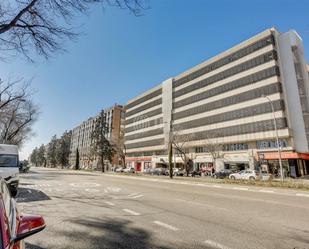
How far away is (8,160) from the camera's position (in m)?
14.7

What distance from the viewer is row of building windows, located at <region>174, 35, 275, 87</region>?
48294mm

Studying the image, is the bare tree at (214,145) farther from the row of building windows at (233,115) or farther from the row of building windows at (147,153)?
the row of building windows at (147,153)

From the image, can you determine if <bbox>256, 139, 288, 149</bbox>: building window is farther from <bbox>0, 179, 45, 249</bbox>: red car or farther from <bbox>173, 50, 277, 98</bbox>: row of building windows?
<bbox>0, 179, 45, 249</bbox>: red car

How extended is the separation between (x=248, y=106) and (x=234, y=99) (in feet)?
13.6

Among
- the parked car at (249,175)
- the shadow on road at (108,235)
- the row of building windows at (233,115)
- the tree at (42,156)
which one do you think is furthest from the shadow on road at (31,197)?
the tree at (42,156)

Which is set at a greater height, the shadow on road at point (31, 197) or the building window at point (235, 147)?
the building window at point (235, 147)

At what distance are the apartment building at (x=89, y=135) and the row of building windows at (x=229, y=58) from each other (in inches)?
1234

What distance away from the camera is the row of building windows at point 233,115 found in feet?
148

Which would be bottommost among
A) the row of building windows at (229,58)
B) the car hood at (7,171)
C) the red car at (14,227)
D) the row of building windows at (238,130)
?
the red car at (14,227)

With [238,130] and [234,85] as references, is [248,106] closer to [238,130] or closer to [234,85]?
[238,130]

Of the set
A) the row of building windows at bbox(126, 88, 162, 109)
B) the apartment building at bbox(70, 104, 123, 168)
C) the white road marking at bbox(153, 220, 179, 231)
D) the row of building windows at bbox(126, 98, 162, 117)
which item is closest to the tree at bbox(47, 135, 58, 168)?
the apartment building at bbox(70, 104, 123, 168)

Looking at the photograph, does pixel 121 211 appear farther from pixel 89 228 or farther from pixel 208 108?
pixel 208 108

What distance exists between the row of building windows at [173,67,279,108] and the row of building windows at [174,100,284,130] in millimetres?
5502

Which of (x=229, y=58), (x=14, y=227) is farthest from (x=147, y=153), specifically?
(x=14, y=227)
